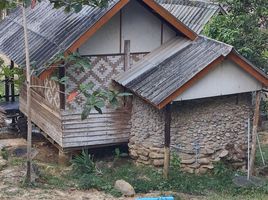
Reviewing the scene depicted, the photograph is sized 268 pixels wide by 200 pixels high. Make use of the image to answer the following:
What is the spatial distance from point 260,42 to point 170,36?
3.21m

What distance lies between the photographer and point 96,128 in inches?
598

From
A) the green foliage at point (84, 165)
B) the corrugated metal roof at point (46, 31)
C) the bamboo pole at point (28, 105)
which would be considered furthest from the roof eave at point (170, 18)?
the green foliage at point (84, 165)

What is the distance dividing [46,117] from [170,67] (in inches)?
143

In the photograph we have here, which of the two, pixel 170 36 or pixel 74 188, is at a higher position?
pixel 170 36

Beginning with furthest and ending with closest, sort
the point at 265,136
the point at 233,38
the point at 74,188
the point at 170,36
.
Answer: the point at 265,136
the point at 233,38
the point at 170,36
the point at 74,188

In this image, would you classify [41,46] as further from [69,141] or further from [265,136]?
[265,136]

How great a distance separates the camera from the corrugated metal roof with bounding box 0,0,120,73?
560 inches

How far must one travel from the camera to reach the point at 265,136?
19547 millimetres

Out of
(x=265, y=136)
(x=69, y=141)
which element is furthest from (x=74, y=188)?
(x=265, y=136)

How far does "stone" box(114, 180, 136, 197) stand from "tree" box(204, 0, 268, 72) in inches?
240

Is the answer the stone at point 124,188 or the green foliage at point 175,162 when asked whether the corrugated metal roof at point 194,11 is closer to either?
the green foliage at point 175,162

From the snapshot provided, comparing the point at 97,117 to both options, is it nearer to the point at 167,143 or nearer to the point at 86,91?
the point at 167,143

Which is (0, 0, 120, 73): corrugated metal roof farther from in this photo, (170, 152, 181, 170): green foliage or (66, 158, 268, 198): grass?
(170, 152, 181, 170): green foliage

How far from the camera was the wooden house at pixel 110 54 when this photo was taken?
14.3 m
